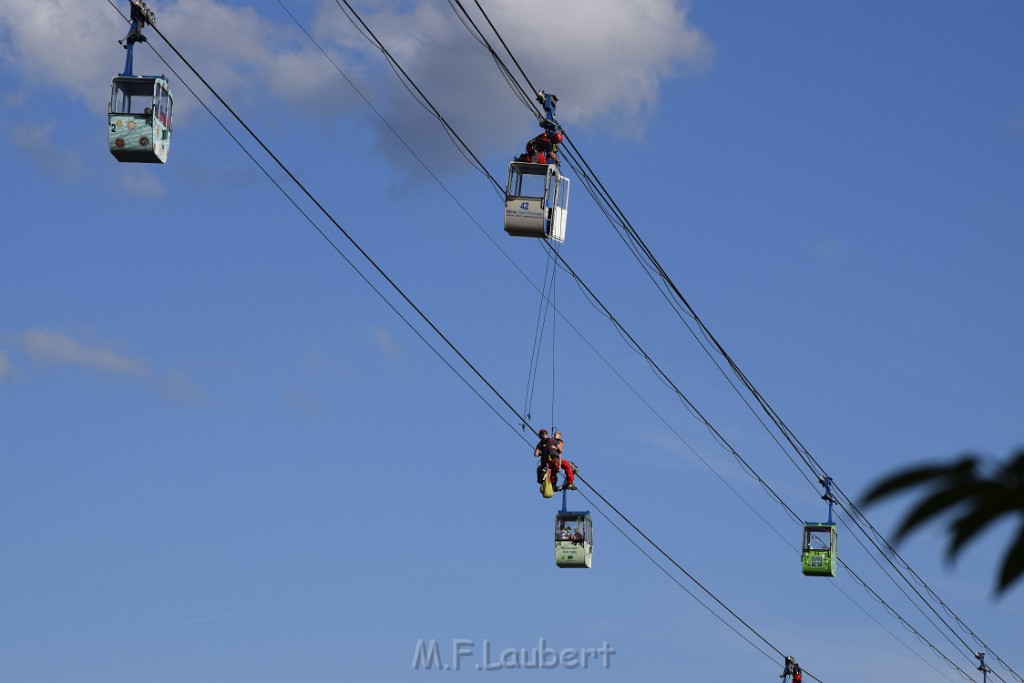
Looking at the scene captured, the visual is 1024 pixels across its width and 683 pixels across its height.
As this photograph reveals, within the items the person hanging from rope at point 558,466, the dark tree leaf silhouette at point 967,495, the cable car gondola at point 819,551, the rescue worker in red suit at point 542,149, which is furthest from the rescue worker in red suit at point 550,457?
the dark tree leaf silhouette at point 967,495

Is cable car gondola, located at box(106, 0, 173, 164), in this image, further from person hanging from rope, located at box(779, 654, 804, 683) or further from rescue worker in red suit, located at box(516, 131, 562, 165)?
person hanging from rope, located at box(779, 654, 804, 683)

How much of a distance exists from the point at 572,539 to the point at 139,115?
17.4 metres

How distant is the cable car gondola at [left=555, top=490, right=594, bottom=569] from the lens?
37781 mm

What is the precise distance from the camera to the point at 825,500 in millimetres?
48500

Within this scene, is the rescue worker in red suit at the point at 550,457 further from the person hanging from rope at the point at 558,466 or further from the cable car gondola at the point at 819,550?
the cable car gondola at the point at 819,550

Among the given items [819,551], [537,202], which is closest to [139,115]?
[537,202]

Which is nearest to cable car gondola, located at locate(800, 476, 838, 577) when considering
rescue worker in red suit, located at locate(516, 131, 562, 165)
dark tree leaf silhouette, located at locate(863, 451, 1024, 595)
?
rescue worker in red suit, located at locate(516, 131, 562, 165)

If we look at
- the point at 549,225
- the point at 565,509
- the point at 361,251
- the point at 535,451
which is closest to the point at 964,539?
the point at 361,251

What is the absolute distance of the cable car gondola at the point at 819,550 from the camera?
4606cm

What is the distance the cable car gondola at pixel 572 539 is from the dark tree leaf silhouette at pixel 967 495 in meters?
34.3

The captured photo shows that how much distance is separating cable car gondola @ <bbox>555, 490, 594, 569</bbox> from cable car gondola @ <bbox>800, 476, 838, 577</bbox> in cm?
1047

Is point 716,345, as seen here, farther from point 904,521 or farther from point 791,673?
point 904,521

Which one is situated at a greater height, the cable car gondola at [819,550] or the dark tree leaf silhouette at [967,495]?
the cable car gondola at [819,550]

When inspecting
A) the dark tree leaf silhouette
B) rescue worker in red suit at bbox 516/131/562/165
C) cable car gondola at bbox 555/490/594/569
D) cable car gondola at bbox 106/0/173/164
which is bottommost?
the dark tree leaf silhouette
